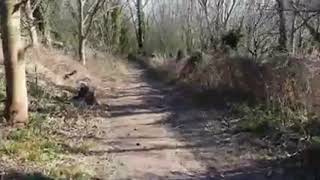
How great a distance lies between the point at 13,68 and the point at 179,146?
3.81 meters

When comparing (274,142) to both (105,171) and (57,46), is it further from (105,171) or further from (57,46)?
(57,46)

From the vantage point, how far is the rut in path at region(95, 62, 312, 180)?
30.6 ft

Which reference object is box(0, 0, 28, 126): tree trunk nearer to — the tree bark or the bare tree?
the bare tree

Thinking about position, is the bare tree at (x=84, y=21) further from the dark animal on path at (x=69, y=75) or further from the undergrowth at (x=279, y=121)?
the undergrowth at (x=279, y=121)

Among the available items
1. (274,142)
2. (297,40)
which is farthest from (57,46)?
(274,142)

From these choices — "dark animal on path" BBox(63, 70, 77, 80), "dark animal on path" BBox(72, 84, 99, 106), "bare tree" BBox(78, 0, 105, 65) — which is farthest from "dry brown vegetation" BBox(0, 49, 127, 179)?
"bare tree" BBox(78, 0, 105, 65)

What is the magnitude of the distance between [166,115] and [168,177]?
6.79 meters

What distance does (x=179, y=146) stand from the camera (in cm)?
1137

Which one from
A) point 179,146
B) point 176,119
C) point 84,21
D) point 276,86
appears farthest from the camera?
point 84,21

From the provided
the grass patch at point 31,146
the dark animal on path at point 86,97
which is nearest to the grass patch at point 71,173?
the grass patch at point 31,146

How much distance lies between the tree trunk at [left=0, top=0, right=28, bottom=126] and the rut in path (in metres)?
1.89

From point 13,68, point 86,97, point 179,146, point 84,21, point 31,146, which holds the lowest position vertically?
point 179,146

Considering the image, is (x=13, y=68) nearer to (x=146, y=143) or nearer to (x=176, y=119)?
(x=146, y=143)

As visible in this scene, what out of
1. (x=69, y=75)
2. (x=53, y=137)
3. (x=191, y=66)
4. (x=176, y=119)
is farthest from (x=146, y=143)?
(x=191, y=66)
